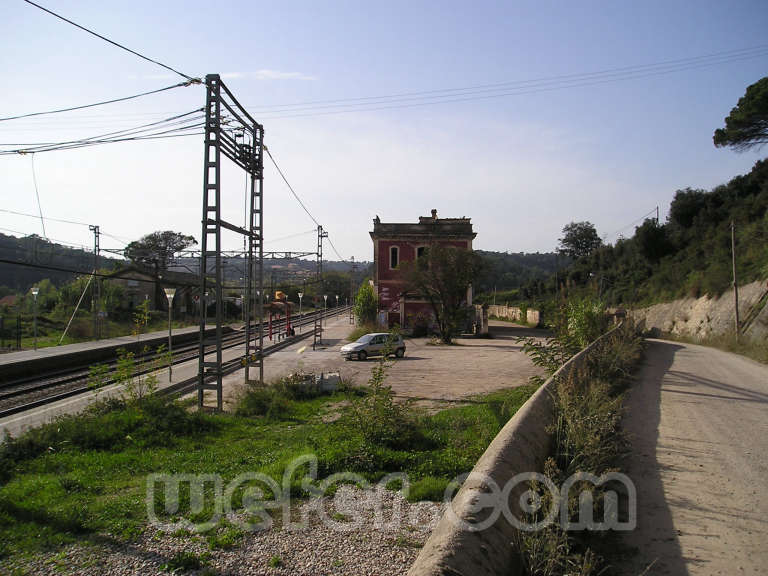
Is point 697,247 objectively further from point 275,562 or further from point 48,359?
point 275,562

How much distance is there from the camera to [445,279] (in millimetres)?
36594

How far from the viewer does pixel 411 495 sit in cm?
Answer: 566

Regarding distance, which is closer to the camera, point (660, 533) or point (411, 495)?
point (660, 533)

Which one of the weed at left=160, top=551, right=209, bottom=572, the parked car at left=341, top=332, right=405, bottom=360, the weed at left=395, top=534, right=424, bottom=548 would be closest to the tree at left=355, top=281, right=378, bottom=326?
the parked car at left=341, top=332, right=405, bottom=360

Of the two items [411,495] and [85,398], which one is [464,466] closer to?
[411,495]

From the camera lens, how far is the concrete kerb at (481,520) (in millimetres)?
3406

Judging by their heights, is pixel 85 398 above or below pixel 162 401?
below

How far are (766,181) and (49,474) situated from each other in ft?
162

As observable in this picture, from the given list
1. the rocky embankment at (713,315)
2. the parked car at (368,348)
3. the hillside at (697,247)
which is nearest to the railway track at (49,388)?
the parked car at (368,348)

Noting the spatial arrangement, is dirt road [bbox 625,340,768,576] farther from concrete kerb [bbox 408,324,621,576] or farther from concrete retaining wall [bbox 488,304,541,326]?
concrete retaining wall [bbox 488,304,541,326]

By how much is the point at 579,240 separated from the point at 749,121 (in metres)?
52.4

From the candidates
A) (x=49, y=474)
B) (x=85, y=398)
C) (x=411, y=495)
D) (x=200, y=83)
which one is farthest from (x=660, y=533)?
(x=85, y=398)

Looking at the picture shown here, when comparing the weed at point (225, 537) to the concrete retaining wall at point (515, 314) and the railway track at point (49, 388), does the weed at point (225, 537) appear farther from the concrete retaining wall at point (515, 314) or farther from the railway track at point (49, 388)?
the concrete retaining wall at point (515, 314)

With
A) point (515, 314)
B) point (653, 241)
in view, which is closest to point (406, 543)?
point (653, 241)
